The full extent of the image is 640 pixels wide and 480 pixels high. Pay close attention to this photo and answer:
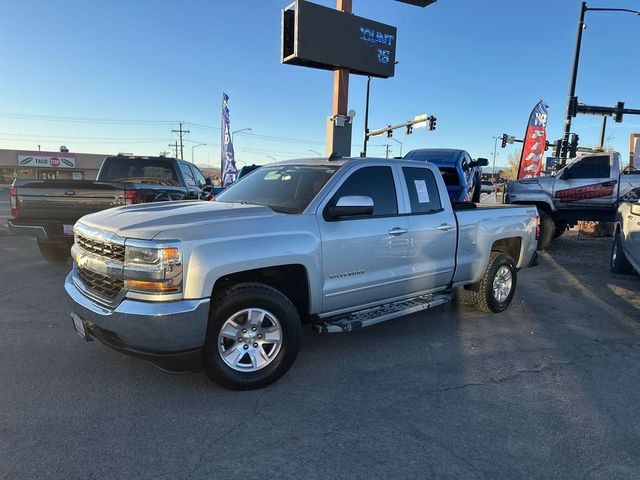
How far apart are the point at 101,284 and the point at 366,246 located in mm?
2272

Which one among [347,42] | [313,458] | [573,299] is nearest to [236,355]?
[313,458]

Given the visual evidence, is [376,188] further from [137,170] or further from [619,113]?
[619,113]

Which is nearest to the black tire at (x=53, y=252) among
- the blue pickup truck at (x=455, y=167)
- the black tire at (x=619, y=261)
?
the blue pickup truck at (x=455, y=167)

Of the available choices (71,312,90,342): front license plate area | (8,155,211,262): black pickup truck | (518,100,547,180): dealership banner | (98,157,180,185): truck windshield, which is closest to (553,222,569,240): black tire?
(518,100,547,180): dealership banner

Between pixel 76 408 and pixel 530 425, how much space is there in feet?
10.7

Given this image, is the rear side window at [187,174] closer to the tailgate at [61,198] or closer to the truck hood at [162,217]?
the tailgate at [61,198]

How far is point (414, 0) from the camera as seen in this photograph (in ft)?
50.3

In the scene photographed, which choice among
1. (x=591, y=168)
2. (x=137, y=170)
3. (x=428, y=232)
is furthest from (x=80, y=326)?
(x=591, y=168)

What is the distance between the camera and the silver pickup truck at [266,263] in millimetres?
3281

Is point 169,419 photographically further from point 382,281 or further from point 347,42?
point 347,42

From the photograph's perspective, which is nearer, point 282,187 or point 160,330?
point 160,330

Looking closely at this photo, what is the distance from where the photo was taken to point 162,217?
3641mm

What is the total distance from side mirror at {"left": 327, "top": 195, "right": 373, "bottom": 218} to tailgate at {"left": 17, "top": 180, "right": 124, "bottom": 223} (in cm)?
428

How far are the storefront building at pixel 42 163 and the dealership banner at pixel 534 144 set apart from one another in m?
53.1
